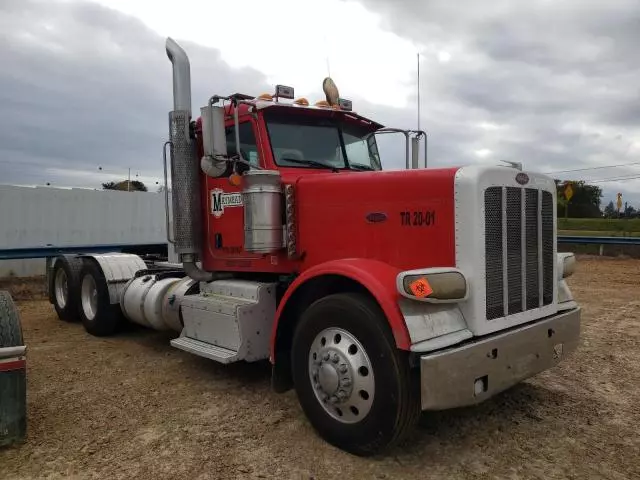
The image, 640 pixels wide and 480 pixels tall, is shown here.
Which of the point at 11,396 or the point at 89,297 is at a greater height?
the point at 89,297

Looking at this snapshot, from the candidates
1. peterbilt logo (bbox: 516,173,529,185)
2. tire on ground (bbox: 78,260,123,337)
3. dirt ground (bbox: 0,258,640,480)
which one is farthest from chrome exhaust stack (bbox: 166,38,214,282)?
peterbilt logo (bbox: 516,173,529,185)

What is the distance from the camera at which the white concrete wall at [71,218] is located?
12383 millimetres

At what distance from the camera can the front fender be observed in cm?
313

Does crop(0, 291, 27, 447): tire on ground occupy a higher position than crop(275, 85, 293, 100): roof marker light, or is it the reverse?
crop(275, 85, 293, 100): roof marker light

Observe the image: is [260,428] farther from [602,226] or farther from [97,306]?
[602,226]

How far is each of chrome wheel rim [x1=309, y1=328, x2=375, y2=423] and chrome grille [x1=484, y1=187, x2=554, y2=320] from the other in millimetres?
924

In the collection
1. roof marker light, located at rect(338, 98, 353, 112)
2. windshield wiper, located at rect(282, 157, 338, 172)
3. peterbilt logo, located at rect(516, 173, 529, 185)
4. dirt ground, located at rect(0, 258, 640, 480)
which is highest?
roof marker light, located at rect(338, 98, 353, 112)

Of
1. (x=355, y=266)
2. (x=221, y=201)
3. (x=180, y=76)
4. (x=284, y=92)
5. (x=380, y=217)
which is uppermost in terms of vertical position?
(x=180, y=76)

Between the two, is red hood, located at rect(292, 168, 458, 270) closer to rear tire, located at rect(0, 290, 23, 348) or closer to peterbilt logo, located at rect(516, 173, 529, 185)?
peterbilt logo, located at rect(516, 173, 529, 185)

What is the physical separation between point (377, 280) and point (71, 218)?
1195cm

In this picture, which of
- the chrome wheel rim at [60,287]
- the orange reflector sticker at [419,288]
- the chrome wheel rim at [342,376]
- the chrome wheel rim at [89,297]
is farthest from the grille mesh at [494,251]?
the chrome wheel rim at [60,287]

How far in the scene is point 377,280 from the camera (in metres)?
3.35

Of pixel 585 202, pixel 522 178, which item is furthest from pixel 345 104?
pixel 585 202

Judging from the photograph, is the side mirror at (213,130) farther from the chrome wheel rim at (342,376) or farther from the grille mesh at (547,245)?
the grille mesh at (547,245)
